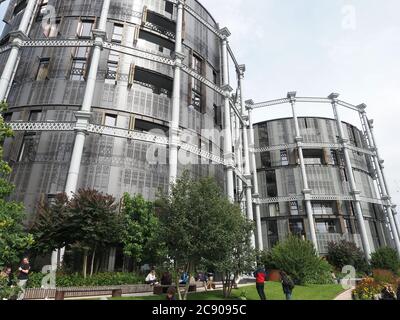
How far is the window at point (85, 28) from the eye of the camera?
3028cm

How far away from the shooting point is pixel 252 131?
174ft

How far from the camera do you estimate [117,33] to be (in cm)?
3112

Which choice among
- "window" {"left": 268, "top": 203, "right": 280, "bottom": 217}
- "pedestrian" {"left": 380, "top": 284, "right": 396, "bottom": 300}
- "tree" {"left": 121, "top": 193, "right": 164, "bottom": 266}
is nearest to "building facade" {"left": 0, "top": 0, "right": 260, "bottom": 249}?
"tree" {"left": 121, "top": 193, "right": 164, "bottom": 266}

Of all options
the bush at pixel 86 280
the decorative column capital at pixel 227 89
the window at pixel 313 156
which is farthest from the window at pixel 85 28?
the window at pixel 313 156

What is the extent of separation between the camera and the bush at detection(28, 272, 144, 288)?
17.0 m

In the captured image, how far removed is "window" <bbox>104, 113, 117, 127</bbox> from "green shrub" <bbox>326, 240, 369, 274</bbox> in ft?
106

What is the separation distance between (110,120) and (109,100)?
6.36ft

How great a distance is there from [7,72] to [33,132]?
6.23 m

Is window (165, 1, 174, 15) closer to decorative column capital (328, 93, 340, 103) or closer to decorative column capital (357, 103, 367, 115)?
decorative column capital (328, 93, 340, 103)

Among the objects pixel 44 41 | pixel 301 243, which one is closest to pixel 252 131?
pixel 301 243

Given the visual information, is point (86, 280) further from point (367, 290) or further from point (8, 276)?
point (367, 290)

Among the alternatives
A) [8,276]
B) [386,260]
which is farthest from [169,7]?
[386,260]

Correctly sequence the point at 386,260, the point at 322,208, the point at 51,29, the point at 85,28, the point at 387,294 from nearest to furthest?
the point at 387,294 < the point at 51,29 < the point at 85,28 < the point at 386,260 < the point at 322,208
